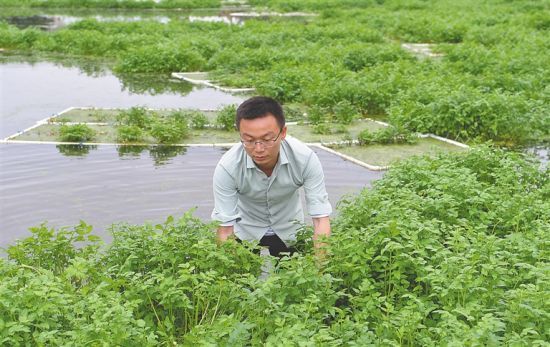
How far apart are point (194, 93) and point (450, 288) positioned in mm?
13113

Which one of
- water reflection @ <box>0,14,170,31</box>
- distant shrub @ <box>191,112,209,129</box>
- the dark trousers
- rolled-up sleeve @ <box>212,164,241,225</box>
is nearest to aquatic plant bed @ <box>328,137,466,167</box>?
distant shrub @ <box>191,112,209,129</box>

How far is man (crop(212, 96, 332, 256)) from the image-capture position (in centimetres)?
587

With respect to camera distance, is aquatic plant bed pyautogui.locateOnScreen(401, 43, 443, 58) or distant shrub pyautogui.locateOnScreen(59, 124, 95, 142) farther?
aquatic plant bed pyautogui.locateOnScreen(401, 43, 443, 58)

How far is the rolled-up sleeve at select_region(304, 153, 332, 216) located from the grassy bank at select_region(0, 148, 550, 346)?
0.28 m

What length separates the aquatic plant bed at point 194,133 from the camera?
12.1m

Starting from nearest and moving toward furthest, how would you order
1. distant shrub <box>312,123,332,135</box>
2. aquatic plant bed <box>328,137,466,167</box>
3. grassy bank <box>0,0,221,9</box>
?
aquatic plant bed <box>328,137,466,167</box> < distant shrub <box>312,123,332,135</box> < grassy bank <box>0,0,221,9</box>

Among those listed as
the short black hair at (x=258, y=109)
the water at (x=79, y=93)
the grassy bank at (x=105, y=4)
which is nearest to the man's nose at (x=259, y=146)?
the short black hair at (x=258, y=109)

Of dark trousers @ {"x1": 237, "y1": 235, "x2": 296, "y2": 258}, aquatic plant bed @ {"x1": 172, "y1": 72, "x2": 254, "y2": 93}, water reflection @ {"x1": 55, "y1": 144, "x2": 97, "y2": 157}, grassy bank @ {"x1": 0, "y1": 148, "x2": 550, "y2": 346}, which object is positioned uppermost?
grassy bank @ {"x1": 0, "y1": 148, "x2": 550, "y2": 346}

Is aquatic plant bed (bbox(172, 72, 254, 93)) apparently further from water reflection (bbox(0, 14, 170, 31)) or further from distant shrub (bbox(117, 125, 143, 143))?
water reflection (bbox(0, 14, 170, 31))

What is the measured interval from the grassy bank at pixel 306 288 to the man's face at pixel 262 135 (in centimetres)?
73

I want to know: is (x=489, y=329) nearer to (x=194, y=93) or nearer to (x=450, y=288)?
(x=450, y=288)

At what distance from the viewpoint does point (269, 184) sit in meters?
6.38

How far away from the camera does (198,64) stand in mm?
20578

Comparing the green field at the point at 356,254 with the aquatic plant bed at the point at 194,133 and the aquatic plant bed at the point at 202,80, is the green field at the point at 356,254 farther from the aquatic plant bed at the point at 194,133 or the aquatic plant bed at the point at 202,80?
the aquatic plant bed at the point at 202,80
